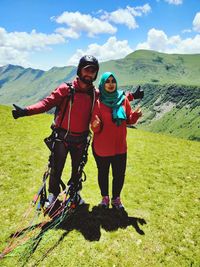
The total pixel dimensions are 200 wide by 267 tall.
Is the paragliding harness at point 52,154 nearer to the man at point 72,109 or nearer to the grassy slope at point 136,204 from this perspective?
the man at point 72,109

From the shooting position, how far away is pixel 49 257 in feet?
21.6

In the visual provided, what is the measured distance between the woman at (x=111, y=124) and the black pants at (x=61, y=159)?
1.76 feet

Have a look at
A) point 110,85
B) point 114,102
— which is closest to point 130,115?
point 114,102

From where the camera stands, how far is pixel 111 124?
24.6 ft

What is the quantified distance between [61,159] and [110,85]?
2560mm

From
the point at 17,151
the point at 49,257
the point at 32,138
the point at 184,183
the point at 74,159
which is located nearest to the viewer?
the point at 49,257

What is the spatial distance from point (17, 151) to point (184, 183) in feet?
29.2

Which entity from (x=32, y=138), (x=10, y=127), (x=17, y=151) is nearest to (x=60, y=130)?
(x=17, y=151)

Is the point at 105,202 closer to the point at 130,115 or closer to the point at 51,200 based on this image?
the point at 51,200

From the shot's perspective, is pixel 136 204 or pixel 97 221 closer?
pixel 97 221

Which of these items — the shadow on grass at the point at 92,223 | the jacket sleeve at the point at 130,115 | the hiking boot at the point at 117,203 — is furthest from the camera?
the hiking boot at the point at 117,203

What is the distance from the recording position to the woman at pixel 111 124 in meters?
7.36

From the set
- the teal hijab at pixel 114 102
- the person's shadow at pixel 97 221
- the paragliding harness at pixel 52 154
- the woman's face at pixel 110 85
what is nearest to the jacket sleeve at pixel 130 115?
the teal hijab at pixel 114 102

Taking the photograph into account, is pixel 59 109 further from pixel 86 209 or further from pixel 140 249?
pixel 140 249
